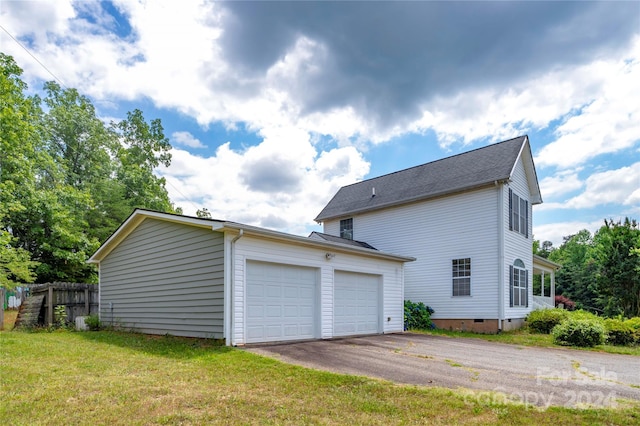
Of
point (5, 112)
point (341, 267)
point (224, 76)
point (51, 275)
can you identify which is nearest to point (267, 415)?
point (341, 267)

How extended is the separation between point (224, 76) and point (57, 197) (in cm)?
1209

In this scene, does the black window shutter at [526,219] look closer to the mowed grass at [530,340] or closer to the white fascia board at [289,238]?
the mowed grass at [530,340]

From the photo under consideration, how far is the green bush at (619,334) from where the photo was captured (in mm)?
11773

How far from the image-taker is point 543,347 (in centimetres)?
1114

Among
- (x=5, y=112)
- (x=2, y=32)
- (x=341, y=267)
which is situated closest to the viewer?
(x=2, y=32)

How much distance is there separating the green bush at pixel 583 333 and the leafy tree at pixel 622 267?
12809 mm

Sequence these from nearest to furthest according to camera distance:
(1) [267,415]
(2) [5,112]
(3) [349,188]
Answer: (1) [267,415]
(2) [5,112]
(3) [349,188]

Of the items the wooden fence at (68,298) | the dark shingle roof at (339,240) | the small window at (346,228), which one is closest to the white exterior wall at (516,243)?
the dark shingle roof at (339,240)

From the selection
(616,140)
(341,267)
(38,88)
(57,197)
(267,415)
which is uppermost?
(38,88)

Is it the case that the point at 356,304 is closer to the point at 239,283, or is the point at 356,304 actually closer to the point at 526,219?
the point at 239,283

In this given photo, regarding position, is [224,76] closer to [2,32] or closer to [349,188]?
[2,32]

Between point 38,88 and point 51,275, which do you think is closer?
point 51,275

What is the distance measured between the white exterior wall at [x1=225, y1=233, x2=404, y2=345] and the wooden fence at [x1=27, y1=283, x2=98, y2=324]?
8.93 m

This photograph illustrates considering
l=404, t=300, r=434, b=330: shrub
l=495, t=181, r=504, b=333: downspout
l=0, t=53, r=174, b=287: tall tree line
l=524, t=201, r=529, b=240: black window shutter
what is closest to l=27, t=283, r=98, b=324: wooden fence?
l=0, t=53, r=174, b=287: tall tree line
